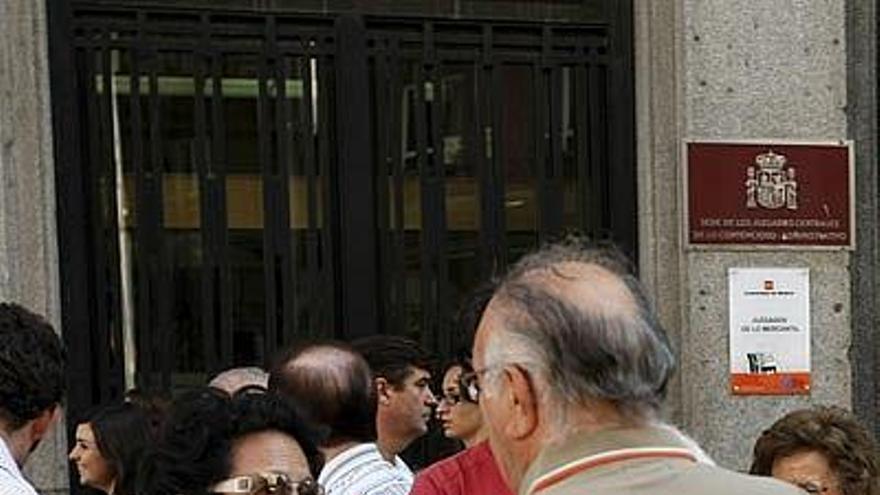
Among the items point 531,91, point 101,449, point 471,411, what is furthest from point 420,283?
point 471,411

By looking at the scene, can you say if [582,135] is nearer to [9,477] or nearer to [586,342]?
[9,477]

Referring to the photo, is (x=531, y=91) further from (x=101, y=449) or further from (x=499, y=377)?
(x=499, y=377)

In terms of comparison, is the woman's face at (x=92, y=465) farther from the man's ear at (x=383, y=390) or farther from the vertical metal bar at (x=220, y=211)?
the vertical metal bar at (x=220, y=211)

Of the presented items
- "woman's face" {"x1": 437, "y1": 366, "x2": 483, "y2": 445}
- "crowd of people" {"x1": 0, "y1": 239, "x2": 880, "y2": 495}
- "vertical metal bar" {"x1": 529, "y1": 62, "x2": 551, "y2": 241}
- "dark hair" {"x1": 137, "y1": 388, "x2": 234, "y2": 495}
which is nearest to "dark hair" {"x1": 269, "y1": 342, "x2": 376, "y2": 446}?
"woman's face" {"x1": 437, "y1": 366, "x2": 483, "y2": 445}

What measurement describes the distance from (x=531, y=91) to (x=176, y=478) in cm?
440

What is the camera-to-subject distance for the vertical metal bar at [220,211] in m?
6.13

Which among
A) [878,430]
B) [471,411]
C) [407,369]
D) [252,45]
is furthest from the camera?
[878,430]

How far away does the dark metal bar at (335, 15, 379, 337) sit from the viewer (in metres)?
6.33

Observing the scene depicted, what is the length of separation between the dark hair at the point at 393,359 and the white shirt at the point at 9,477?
1671 millimetres

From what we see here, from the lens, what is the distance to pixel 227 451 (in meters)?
2.43

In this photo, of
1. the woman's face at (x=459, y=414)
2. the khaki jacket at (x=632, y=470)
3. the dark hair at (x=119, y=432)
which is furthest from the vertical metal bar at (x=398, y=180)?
the khaki jacket at (x=632, y=470)

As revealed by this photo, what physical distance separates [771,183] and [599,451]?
472cm

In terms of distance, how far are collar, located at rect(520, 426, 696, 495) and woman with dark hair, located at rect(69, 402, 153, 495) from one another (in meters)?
1.96

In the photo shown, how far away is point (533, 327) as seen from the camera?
2105 mm
